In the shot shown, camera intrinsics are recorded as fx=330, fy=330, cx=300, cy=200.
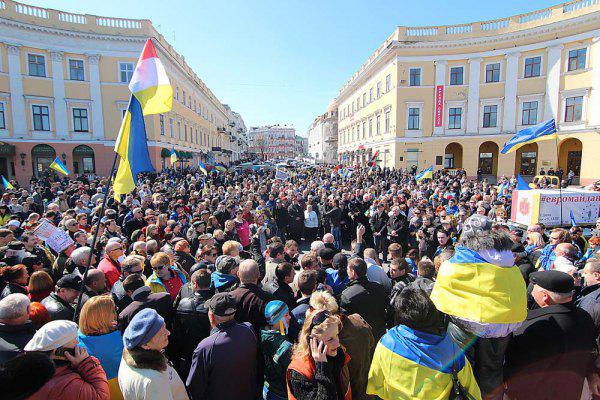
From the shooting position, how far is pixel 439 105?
29.9 metres

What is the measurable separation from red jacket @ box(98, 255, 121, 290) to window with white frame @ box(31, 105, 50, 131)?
93.9 ft

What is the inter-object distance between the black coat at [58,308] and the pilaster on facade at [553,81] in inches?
1319

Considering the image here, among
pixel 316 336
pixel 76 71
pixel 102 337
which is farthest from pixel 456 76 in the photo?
pixel 102 337

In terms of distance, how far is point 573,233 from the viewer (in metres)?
6.29

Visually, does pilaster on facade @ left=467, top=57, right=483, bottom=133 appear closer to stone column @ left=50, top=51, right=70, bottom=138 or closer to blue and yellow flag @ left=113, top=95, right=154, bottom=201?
blue and yellow flag @ left=113, top=95, right=154, bottom=201

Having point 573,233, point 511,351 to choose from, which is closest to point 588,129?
point 573,233

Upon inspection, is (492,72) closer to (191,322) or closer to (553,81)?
(553,81)

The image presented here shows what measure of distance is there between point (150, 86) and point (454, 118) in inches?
1218

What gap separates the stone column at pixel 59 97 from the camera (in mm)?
25938

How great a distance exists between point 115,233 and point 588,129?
32.3 m

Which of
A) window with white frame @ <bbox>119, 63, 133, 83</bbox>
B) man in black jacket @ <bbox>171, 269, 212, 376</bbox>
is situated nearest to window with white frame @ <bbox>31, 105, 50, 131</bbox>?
window with white frame @ <bbox>119, 63, 133, 83</bbox>

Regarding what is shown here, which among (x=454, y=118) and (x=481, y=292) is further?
(x=454, y=118)

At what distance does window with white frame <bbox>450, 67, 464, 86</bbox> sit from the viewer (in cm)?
2950

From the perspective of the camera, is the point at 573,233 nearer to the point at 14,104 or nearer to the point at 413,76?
the point at 413,76
